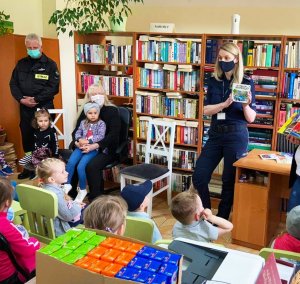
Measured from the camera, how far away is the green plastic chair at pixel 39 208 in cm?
222

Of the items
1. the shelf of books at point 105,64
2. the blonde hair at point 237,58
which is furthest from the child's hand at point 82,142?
the blonde hair at point 237,58

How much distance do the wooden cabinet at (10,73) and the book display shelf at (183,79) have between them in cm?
40

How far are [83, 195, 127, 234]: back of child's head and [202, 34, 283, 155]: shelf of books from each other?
2.49 metres

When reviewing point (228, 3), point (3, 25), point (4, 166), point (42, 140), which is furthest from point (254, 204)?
point (3, 25)

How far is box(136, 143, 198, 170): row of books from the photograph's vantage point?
4.12 m

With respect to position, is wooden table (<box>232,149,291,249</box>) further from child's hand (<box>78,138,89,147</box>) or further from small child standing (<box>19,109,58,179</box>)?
small child standing (<box>19,109,58,179</box>)

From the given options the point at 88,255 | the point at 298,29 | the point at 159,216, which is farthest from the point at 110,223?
the point at 298,29

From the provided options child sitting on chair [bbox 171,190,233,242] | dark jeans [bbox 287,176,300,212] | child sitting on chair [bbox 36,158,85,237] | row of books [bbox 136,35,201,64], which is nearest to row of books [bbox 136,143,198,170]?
row of books [bbox 136,35,201,64]

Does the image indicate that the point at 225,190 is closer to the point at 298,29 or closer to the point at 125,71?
the point at 125,71

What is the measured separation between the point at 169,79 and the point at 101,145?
3.32 feet

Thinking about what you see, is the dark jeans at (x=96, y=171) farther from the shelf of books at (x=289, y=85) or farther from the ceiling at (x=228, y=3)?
the ceiling at (x=228, y=3)

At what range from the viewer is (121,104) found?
15.1 ft

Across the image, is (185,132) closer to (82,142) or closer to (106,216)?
(82,142)

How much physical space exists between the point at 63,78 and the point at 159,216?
2.09 meters
